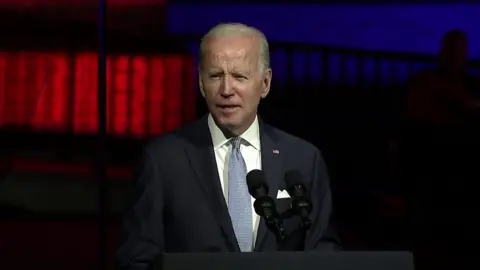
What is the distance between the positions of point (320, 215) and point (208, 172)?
247 mm

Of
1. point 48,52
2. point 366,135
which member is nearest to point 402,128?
point 366,135

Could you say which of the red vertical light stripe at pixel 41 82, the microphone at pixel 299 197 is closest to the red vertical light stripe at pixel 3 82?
the red vertical light stripe at pixel 41 82

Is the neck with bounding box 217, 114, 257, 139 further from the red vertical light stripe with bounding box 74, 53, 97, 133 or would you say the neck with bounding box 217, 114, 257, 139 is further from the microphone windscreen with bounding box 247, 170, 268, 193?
the red vertical light stripe with bounding box 74, 53, 97, 133

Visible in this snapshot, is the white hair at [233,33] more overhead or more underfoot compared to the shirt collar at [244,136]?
more overhead

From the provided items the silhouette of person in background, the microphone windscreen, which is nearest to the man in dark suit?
the microphone windscreen

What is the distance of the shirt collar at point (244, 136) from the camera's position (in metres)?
1.83

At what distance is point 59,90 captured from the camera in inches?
131

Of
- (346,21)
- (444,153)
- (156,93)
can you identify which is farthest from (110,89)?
(444,153)

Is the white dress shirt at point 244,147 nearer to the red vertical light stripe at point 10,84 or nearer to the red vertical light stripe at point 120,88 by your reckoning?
the red vertical light stripe at point 120,88

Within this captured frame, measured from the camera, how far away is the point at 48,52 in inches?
129

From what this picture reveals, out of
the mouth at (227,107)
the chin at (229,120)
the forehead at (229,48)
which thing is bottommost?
the chin at (229,120)

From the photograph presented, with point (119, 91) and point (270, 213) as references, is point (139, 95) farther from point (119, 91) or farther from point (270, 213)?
point (270, 213)

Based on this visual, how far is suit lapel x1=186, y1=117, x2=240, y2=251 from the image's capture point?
1.71 m

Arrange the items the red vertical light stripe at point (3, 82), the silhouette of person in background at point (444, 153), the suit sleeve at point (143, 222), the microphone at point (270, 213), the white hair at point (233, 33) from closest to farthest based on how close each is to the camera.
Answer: the microphone at point (270, 213) → the suit sleeve at point (143, 222) → the white hair at point (233, 33) → the red vertical light stripe at point (3, 82) → the silhouette of person in background at point (444, 153)
